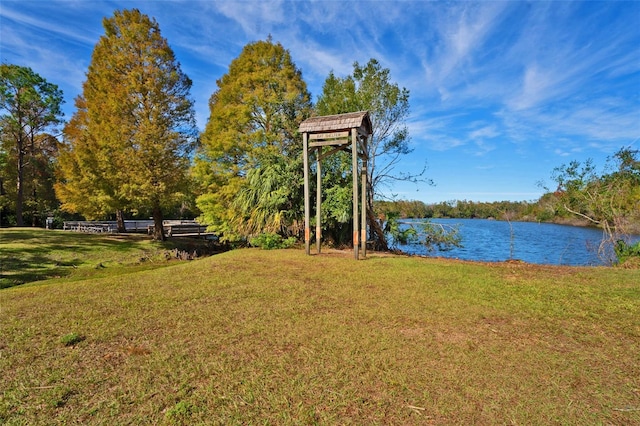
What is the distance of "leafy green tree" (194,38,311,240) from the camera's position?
11.9 meters

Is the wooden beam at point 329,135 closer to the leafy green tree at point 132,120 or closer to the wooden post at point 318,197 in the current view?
the wooden post at point 318,197

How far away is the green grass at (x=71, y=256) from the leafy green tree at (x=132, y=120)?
2.02 metres

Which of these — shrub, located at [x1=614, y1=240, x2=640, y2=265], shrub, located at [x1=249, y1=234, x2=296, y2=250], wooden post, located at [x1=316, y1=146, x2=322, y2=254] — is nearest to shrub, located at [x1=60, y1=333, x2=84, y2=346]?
wooden post, located at [x1=316, y1=146, x2=322, y2=254]

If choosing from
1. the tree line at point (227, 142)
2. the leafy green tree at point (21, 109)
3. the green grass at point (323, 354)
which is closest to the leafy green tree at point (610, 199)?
the tree line at point (227, 142)

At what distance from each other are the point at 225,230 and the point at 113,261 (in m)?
4.37

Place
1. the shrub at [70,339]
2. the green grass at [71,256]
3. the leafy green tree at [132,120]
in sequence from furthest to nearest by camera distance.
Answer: the leafy green tree at [132,120], the green grass at [71,256], the shrub at [70,339]

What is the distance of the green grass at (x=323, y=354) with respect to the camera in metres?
2.26

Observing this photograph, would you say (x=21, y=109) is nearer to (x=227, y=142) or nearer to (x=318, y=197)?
(x=227, y=142)

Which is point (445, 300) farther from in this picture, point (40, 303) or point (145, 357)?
point (40, 303)

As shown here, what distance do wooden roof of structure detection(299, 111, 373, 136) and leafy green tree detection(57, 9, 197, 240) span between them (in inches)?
331

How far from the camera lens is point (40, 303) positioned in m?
4.68

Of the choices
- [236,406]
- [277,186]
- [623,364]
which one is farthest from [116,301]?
[277,186]

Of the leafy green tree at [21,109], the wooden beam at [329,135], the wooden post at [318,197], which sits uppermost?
the leafy green tree at [21,109]

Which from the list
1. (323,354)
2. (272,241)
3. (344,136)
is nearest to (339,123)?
(344,136)
